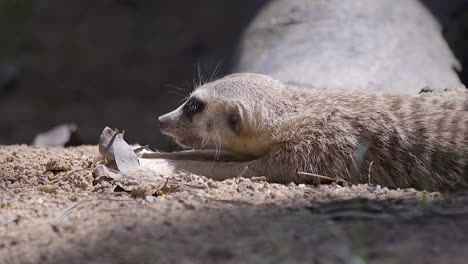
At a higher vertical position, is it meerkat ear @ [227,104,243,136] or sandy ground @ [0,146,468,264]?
meerkat ear @ [227,104,243,136]

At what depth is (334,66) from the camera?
4258mm

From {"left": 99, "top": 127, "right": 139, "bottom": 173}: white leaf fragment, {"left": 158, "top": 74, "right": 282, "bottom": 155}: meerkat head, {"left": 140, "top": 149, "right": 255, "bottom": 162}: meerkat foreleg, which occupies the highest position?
{"left": 158, "top": 74, "right": 282, "bottom": 155}: meerkat head

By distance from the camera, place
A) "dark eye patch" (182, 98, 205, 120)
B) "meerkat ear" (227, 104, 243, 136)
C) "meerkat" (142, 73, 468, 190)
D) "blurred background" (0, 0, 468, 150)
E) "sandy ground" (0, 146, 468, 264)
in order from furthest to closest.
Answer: "blurred background" (0, 0, 468, 150) < "dark eye patch" (182, 98, 205, 120) < "meerkat ear" (227, 104, 243, 136) < "meerkat" (142, 73, 468, 190) < "sandy ground" (0, 146, 468, 264)

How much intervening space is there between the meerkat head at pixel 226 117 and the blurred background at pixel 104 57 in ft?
13.2

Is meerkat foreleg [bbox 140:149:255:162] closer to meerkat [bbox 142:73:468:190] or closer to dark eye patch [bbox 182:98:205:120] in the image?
meerkat [bbox 142:73:468:190]

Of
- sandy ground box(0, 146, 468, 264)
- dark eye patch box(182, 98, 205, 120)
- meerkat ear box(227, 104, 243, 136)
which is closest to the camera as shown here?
sandy ground box(0, 146, 468, 264)

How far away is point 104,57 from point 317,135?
5.92 m

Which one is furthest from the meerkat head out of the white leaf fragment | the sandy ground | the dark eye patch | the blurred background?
the blurred background

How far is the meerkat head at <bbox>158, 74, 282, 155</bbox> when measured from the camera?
2.90 meters

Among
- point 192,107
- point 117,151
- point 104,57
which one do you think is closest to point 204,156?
point 192,107

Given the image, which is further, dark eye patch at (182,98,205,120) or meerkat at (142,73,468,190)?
dark eye patch at (182,98,205,120)

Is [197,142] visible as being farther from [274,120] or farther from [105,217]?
[105,217]

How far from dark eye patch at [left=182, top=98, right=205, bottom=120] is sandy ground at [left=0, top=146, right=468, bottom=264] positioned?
2.05ft

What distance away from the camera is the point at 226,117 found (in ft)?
9.67
